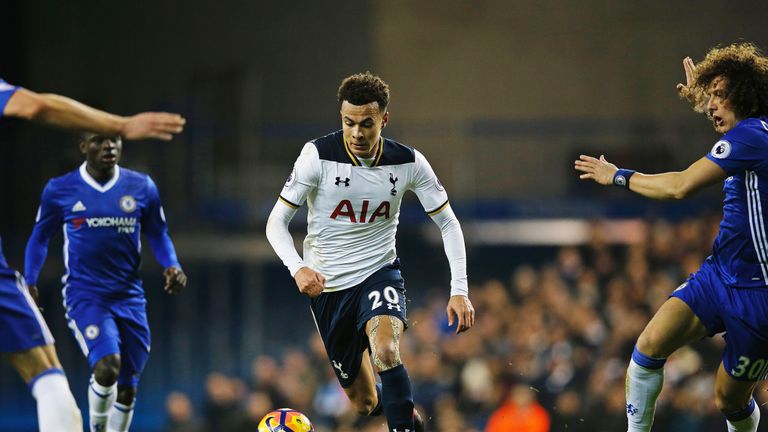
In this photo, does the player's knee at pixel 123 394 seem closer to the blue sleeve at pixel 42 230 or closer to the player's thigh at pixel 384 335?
the blue sleeve at pixel 42 230

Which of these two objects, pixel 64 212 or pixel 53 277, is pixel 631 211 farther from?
pixel 64 212

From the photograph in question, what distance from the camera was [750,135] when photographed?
Result: 5750 mm

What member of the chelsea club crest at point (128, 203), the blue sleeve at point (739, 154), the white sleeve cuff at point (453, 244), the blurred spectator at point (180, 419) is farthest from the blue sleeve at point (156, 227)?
the blurred spectator at point (180, 419)

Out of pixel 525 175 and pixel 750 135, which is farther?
pixel 525 175

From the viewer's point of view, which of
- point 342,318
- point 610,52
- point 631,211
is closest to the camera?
point 342,318

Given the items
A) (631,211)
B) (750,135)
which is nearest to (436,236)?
(631,211)

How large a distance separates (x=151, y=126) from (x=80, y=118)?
0.34 meters

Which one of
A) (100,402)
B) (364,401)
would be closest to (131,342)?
(100,402)

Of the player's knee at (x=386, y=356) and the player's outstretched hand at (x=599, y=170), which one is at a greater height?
the player's outstretched hand at (x=599, y=170)

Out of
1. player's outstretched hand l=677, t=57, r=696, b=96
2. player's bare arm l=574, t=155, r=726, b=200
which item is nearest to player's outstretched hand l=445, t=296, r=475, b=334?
player's bare arm l=574, t=155, r=726, b=200

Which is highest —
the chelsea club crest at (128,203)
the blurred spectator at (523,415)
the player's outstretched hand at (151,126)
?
the player's outstretched hand at (151,126)

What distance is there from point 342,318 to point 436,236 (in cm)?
1106

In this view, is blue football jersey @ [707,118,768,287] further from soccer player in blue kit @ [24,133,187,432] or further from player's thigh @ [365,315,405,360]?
soccer player in blue kit @ [24,133,187,432]

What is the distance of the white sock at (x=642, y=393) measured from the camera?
20.7 feet
